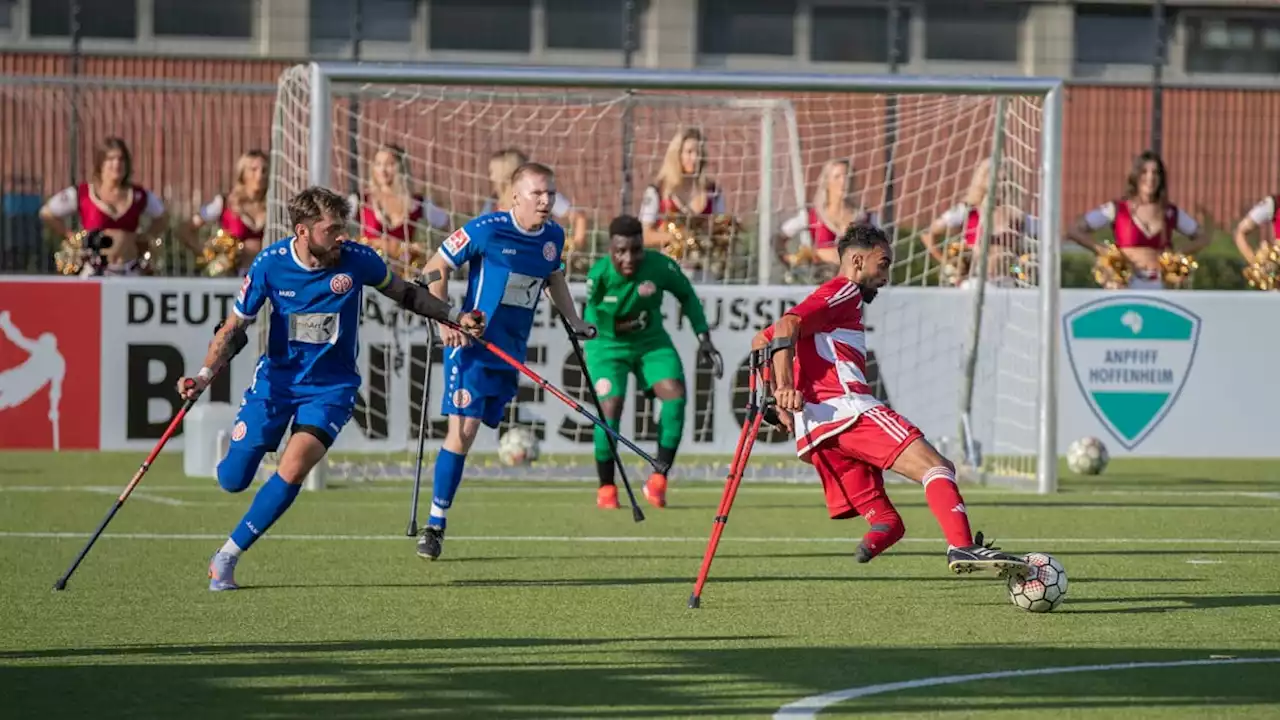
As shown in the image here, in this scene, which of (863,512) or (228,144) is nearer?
(863,512)

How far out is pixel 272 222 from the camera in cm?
1395

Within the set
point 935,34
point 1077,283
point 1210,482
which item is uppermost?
point 935,34

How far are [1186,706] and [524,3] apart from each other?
22648mm

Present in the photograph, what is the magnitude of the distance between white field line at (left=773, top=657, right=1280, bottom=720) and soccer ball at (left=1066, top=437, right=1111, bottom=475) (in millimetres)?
8172

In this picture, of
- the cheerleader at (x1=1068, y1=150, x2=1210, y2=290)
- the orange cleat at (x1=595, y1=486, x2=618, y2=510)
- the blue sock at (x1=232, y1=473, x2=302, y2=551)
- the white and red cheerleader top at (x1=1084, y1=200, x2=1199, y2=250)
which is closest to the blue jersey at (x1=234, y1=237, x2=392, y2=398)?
the blue sock at (x1=232, y1=473, x2=302, y2=551)

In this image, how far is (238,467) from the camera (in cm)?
894

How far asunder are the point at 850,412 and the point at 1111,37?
65.6 feet

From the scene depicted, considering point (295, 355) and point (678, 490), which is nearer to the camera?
point (295, 355)

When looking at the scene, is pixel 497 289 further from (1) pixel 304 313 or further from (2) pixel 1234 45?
(2) pixel 1234 45

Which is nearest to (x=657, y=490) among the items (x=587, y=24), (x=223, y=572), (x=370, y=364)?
(x=370, y=364)

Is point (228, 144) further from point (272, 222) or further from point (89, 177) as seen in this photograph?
point (272, 222)

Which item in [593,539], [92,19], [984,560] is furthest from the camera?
[92,19]

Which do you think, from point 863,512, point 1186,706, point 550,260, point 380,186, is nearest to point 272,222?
point 380,186

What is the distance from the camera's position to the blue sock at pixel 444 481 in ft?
33.1
